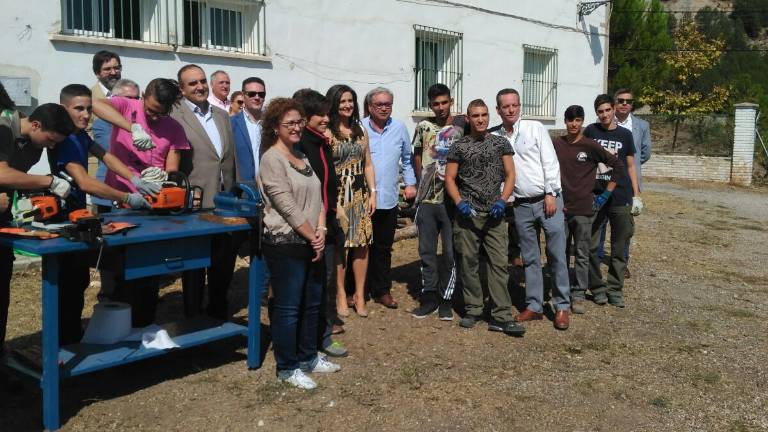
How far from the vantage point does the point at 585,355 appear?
518 cm

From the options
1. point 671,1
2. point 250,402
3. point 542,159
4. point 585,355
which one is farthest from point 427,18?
point 671,1

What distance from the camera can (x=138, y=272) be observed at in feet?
13.1

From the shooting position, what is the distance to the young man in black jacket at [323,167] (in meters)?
4.80

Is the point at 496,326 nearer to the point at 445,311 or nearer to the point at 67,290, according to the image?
the point at 445,311

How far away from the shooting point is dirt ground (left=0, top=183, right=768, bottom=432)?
4039 mm

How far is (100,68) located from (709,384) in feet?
16.6

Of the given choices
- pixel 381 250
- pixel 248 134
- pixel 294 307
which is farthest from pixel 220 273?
pixel 381 250

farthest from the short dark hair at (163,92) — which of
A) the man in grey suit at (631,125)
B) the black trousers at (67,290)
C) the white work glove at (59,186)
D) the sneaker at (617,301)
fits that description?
the man in grey suit at (631,125)

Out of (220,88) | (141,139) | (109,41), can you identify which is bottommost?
(141,139)

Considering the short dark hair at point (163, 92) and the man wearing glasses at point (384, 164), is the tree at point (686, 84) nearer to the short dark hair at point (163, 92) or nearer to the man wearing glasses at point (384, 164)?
the man wearing glasses at point (384, 164)

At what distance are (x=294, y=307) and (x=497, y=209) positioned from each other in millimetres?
1846

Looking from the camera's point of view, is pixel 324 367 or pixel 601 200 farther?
pixel 601 200

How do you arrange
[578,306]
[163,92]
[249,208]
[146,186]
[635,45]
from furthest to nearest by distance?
[635,45] → [578,306] → [163,92] → [249,208] → [146,186]

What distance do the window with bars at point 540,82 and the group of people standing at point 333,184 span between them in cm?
754
